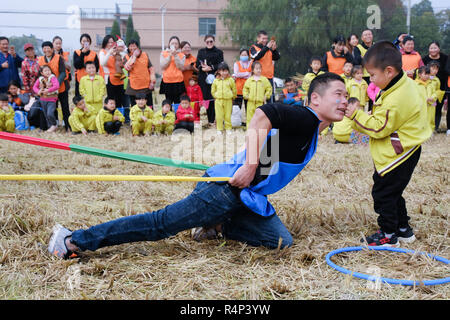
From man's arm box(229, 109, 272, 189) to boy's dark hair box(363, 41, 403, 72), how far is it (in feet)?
3.49

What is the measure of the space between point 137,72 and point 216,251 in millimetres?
6788

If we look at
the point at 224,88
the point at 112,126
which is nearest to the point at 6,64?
the point at 112,126

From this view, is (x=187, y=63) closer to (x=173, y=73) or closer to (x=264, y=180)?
(x=173, y=73)

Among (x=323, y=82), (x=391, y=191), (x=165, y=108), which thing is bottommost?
(x=391, y=191)

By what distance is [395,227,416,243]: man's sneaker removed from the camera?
3.28 m

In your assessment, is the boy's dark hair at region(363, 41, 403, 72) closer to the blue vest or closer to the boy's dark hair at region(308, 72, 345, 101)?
the boy's dark hair at region(308, 72, 345, 101)

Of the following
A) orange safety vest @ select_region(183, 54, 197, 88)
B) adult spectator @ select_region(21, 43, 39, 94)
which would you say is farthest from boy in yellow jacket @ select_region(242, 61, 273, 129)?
adult spectator @ select_region(21, 43, 39, 94)

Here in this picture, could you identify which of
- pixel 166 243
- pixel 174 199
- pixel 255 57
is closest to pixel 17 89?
pixel 255 57

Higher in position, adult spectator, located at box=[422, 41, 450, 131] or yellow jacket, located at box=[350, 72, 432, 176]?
adult spectator, located at box=[422, 41, 450, 131]

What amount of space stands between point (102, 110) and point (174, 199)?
5.15 metres

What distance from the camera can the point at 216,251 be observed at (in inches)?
120

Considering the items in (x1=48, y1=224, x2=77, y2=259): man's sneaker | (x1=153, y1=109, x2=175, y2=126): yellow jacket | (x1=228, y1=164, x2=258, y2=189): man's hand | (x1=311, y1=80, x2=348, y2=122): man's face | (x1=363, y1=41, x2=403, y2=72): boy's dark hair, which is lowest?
(x1=48, y1=224, x2=77, y2=259): man's sneaker

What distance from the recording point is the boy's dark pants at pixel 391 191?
3125 millimetres
